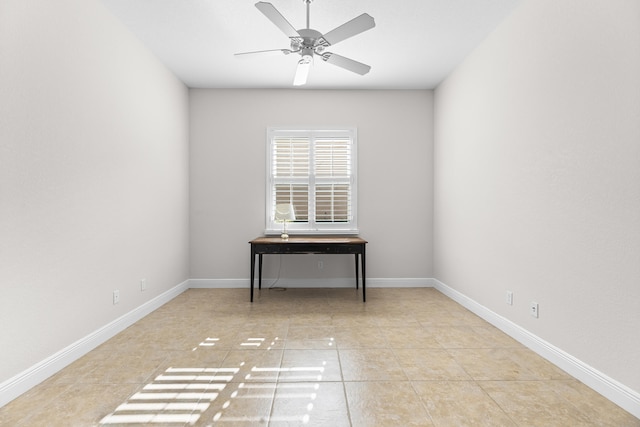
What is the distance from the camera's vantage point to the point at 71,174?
238 centimetres

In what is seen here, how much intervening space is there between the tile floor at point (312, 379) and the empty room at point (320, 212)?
0.06 ft

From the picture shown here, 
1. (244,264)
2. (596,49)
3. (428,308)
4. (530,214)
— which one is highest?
(596,49)

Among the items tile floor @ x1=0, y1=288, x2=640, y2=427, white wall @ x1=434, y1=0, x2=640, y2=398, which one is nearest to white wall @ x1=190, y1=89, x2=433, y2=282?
white wall @ x1=434, y1=0, x2=640, y2=398

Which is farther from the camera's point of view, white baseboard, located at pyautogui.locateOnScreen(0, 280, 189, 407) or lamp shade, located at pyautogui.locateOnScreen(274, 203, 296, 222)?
lamp shade, located at pyautogui.locateOnScreen(274, 203, 296, 222)

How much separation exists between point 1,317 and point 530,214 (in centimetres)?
338

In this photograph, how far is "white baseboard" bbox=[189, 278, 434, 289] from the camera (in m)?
4.62

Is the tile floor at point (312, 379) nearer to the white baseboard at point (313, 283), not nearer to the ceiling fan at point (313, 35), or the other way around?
the white baseboard at point (313, 283)

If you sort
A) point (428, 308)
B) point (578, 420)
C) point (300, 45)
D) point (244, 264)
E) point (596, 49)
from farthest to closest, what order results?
point (244, 264) < point (428, 308) < point (300, 45) < point (596, 49) < point (578, 420)

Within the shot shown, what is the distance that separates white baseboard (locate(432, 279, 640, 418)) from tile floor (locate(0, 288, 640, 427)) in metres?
0.05

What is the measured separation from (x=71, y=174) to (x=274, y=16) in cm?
173

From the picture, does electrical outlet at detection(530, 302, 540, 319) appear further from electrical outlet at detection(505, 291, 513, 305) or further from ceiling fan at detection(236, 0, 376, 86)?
ceiling fan at detection(236, 0, 376, 86)

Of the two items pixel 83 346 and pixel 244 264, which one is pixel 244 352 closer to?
pixel 83 346

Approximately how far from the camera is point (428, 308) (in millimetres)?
3701

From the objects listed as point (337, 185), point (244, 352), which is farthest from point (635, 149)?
point (337, 185)
